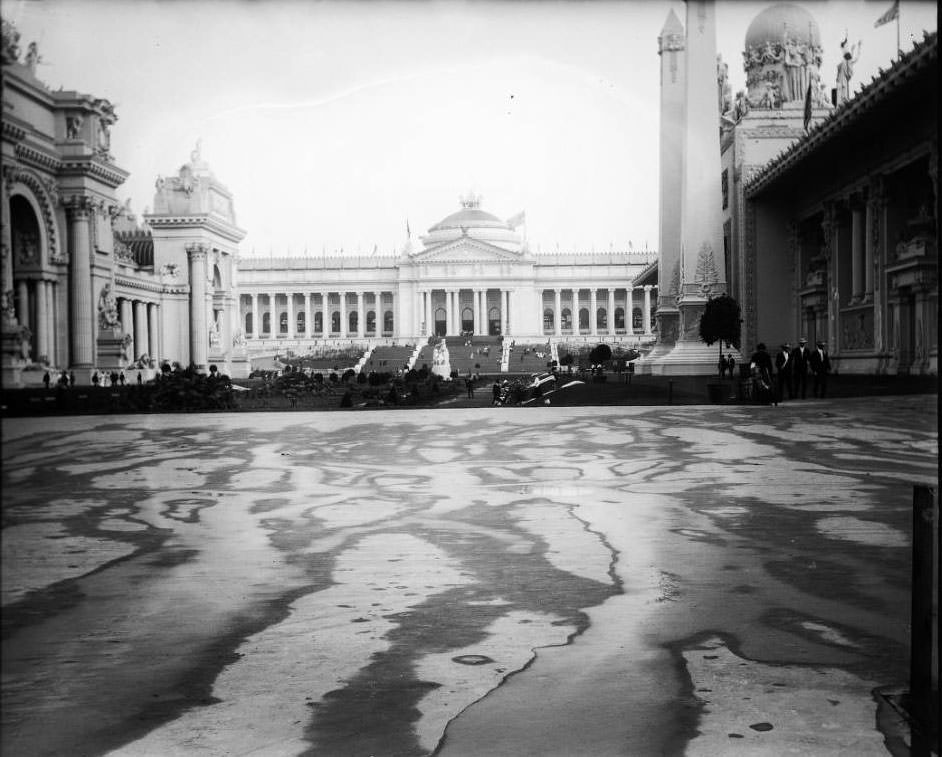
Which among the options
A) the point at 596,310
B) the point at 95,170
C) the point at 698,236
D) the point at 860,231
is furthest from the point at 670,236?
the point at 95,170

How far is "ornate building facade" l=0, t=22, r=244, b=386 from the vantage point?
3158mm

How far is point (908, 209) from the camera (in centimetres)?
2478

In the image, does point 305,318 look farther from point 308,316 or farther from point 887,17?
point 887,17

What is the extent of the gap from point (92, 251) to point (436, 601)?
195 cm

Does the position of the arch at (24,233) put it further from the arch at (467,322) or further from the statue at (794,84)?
the statue at (794,84)

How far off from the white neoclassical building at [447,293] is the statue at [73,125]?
212 cm

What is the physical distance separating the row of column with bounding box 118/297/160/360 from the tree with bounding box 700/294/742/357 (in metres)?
11.3

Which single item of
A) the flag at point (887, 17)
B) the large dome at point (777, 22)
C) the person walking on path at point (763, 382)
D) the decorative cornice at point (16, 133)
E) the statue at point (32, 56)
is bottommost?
the person walking on path at point (763, 382)

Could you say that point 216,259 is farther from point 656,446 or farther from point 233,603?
point 656,446

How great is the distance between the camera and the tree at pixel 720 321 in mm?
15383

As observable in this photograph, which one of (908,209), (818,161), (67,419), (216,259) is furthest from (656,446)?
(818,161)

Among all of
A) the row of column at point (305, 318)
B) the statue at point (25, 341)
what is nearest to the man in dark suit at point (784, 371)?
the row of column at point (305, 318)

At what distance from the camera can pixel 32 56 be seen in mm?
2795

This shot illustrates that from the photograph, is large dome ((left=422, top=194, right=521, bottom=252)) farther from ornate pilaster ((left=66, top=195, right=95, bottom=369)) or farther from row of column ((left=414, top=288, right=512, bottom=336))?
row of column ((left=414, top=288, right=512, bottom=336))
